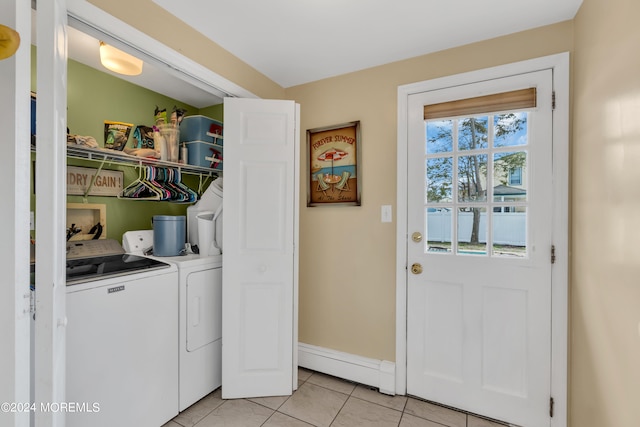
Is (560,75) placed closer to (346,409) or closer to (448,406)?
(448,406)

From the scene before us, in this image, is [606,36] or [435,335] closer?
[606,36]

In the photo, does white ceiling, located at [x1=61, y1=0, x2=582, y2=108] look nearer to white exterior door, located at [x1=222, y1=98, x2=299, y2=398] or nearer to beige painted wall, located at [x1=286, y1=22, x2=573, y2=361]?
beige painted wall, located at [x1=286, y1=22, x2=573, y2=361]

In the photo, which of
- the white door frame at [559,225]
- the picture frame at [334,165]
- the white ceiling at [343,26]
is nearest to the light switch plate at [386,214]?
the picture frame at [334,165]

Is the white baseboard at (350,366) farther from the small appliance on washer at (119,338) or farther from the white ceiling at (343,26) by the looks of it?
the white ceiling at (343,26)

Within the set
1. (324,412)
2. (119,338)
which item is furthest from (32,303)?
(324,412)

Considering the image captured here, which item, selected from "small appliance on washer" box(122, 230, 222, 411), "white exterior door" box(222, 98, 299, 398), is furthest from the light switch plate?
"small appliance on washer" box(122, 230, 222, 411)

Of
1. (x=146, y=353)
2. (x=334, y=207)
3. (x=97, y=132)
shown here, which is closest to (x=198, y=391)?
(x=146, y=353)

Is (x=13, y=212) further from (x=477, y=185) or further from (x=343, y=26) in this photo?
(x=477, y=185)

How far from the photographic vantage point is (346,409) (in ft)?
6.03

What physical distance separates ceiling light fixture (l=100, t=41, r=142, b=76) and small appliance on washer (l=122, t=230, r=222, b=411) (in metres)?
1.07

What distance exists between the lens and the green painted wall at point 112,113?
1991mm

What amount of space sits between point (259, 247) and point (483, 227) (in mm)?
1458

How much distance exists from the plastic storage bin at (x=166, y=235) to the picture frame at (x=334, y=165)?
1008mm

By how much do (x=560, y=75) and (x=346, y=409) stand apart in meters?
2.36
